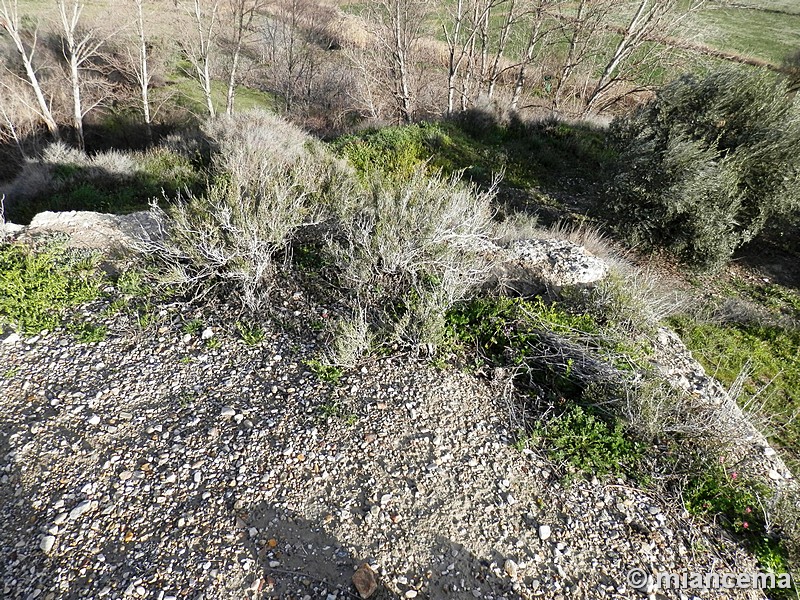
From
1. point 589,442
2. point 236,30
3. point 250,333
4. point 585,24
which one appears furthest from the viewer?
point 236,30

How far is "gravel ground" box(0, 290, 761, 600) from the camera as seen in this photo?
2.75m

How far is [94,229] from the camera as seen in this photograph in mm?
6191

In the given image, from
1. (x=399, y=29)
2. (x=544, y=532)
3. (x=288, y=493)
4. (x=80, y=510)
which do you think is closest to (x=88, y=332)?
(x=80, y=510)

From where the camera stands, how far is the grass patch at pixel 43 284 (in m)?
4.55

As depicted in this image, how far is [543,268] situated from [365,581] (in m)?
4.43

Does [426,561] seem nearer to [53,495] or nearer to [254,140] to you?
[53,495]

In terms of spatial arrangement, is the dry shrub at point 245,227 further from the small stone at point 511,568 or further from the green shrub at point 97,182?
the green shrub at point 97,182

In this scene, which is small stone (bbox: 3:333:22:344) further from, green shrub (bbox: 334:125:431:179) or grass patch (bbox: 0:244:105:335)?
green shrub (bbox: 334:125:431:179)

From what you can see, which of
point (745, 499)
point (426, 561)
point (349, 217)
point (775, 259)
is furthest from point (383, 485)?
point (775, 259)

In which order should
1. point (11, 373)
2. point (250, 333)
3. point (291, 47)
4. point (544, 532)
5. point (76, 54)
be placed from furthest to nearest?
point (291, 47)
point (76, 54)
point (250, 333)
point (11, 373)
point (544, 532)

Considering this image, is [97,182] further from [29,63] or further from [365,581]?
[365,581]

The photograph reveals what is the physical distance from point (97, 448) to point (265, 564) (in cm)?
178

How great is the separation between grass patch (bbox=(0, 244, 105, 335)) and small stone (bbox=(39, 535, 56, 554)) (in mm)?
2525

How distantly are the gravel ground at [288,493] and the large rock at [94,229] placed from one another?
2.12 meters
